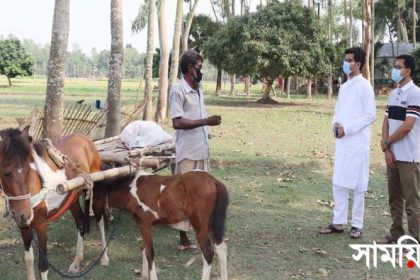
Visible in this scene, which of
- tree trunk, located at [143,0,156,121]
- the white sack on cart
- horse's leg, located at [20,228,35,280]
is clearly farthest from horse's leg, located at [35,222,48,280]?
tree trunk, located at [143,0,156,121]

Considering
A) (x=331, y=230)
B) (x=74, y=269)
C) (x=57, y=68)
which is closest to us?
(x=74, y=269)

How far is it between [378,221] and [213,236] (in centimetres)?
339

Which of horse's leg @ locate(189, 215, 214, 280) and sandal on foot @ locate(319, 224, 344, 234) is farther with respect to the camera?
sandal on foot @ locate(319, 224, 344, 234)

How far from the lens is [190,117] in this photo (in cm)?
551

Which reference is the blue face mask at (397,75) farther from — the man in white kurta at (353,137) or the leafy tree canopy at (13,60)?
the leafy tree canopy at (13,60)

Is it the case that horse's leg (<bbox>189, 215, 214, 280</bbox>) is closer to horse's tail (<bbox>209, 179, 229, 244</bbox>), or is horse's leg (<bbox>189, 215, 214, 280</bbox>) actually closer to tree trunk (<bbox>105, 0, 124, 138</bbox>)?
horse's tail (<bbox>209, 179, 229, 244</bbox>)

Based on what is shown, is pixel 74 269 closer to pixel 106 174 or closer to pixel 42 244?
pixel 42 244

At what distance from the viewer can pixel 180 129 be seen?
17.9ft

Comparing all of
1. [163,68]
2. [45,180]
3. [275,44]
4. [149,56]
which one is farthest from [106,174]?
[275,44]

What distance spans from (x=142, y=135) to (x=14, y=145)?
3021mm

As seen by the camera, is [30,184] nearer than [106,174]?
Yes

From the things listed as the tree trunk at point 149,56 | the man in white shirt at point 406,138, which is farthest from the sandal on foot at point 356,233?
the tree trunk at point 149,56

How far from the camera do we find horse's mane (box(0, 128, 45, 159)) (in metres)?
4.00

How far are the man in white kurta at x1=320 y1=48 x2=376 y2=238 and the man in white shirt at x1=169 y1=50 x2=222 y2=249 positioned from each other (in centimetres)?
190
